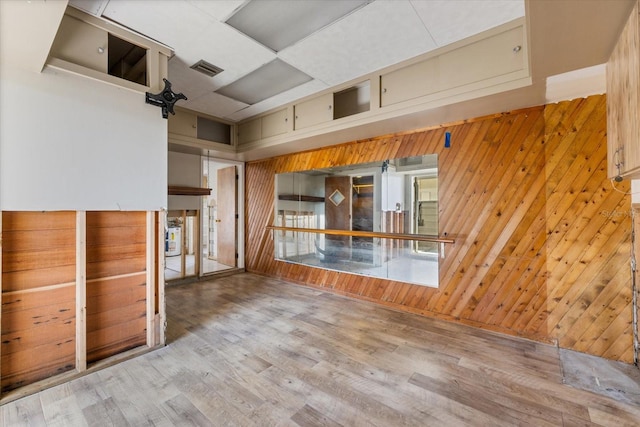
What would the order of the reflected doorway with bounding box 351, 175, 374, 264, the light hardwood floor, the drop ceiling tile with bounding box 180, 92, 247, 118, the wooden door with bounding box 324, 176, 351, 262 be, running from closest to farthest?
1. the light hardwood floor
2. the drop ceiling tile with bounding box 180, 92, 247, 118
3. the reflected doorway with bounding box 351, 175, 374, 264
4. the wooden door with bounding box 324, 176, 351, 262

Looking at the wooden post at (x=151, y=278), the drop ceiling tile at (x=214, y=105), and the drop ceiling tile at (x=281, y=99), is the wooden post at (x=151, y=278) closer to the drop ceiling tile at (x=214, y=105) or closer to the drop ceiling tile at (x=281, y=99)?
the drop ceiling tile at (x=214, y=105)

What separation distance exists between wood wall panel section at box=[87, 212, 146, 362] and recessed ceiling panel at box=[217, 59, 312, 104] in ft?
6.93

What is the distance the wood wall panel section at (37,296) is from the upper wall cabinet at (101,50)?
1.23m

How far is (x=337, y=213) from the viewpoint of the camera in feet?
15.2

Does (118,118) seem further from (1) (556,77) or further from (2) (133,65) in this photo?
(1) (556,77)

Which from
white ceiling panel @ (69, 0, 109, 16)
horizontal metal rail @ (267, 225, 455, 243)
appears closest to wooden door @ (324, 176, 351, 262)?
horizontal metal rail @ (267, 225, 455, 243)

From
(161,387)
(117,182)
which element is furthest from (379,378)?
(117,182)

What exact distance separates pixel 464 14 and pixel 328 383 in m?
3.22

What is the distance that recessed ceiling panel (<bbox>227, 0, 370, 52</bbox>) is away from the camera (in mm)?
2234

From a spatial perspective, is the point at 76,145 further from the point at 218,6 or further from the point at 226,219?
the point at 226,219

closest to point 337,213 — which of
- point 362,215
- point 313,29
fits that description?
point 362,215

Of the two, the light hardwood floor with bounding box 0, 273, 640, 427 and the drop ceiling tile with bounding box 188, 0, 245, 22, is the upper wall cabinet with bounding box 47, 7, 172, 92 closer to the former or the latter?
the drop ceiling tile with bounding box 188, 0, 245, 22

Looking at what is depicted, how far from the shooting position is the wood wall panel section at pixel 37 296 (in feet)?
6.62

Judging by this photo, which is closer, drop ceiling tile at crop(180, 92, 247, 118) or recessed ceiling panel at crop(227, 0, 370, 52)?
recessed ceiling panel at crop(227, 0, 370, 52)
